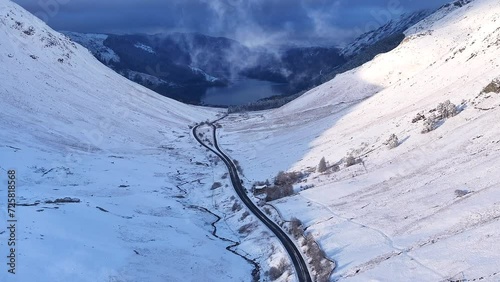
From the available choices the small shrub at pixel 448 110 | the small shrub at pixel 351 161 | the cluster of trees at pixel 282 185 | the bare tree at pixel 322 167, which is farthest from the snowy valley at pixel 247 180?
the cluster of trees at pixel 282 185

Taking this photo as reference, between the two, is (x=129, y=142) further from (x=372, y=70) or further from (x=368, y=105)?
(x=372, y=70)

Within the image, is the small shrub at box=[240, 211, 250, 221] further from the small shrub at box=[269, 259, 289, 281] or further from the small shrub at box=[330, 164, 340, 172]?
the small shrub at box=[269, 259, 289, 281]

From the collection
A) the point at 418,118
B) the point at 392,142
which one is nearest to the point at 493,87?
the point at 418,118

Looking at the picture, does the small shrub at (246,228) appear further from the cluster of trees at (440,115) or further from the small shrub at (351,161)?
the cluster of trees at (440,115)

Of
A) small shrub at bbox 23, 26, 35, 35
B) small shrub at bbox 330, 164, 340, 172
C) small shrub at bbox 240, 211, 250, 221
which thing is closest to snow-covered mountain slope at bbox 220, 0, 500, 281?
small shrub at bbox 330, 164, 340, 172

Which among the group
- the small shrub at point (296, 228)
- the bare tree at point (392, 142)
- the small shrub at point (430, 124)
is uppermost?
the small shrub at point (430, 124)

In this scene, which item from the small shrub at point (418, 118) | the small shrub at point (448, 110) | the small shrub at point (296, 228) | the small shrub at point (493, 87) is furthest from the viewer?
the small shrub at point (418, 118)

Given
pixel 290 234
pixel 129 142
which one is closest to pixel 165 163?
pixel 129 142

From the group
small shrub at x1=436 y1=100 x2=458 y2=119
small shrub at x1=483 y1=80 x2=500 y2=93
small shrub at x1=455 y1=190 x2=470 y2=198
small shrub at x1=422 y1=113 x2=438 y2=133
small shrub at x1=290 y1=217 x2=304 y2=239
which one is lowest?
small shrub at x1=290 y1=217 x2=304 y2=239
